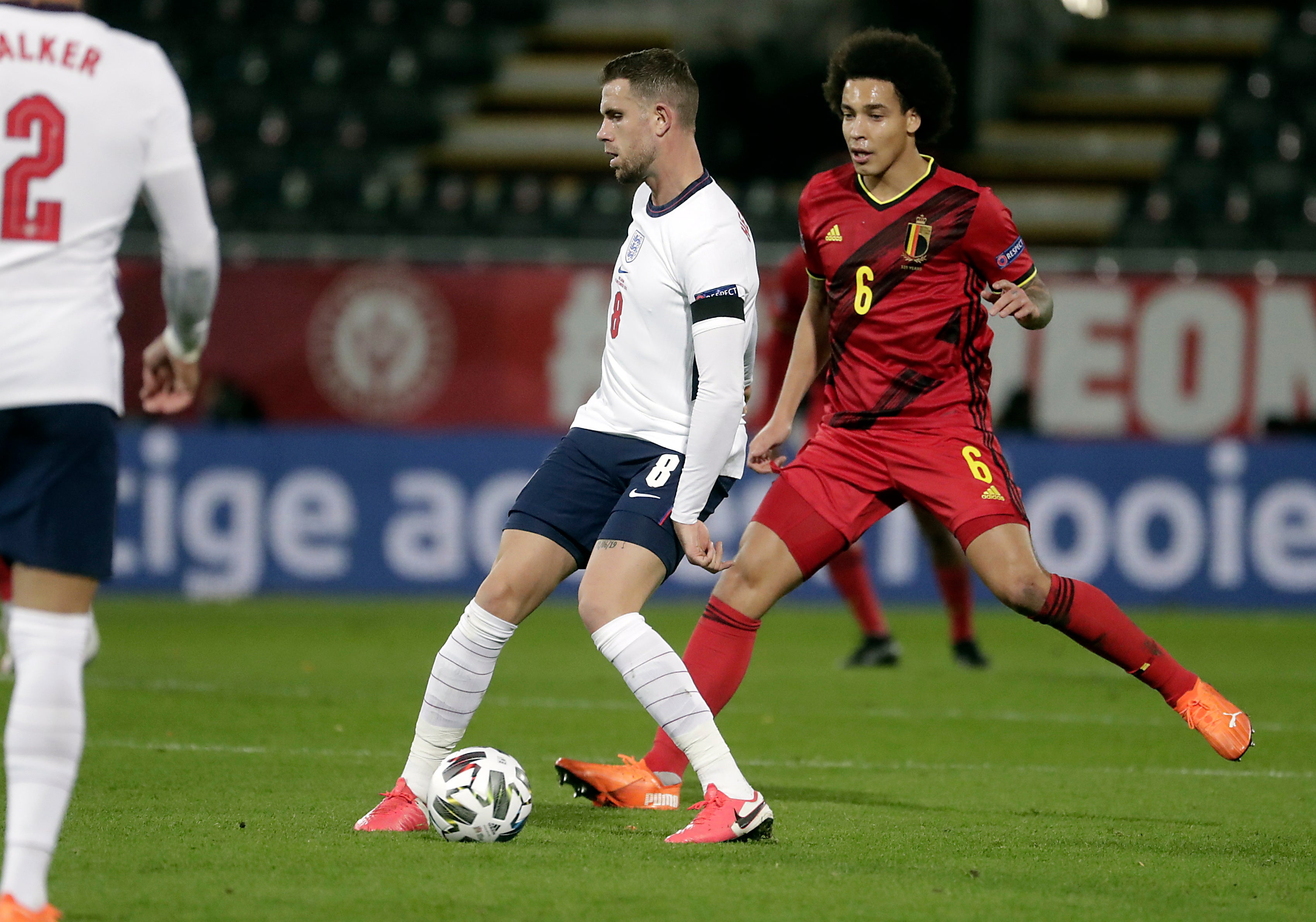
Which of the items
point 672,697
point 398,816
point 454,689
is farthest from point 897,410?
point 398,816

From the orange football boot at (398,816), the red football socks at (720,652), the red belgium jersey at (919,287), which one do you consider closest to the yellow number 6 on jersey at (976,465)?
the red belgium jersey at (919,287)

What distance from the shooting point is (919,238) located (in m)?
5.61

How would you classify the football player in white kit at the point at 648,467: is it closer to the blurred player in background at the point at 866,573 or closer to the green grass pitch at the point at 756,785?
the green grass pitch at the point at 756,785

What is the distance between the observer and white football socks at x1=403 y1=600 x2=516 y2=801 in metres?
4.98

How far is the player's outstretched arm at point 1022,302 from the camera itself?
529 cm

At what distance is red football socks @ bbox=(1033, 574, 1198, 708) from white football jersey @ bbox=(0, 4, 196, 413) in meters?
2.95

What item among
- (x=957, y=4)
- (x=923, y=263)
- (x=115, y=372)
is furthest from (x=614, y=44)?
(x=115, y=372)

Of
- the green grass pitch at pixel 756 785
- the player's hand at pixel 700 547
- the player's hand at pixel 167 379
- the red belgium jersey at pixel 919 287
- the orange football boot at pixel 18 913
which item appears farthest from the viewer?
the red belgium jersey at pixel 919 287

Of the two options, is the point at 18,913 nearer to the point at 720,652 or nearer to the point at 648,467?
the point at 648,467

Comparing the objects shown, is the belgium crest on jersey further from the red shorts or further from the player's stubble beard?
the player's stubble beard

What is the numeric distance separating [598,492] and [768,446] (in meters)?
0.80

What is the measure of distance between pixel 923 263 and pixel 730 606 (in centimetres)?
124

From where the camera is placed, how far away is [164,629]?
37.7 ft

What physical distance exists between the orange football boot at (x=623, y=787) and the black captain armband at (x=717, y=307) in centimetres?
154
